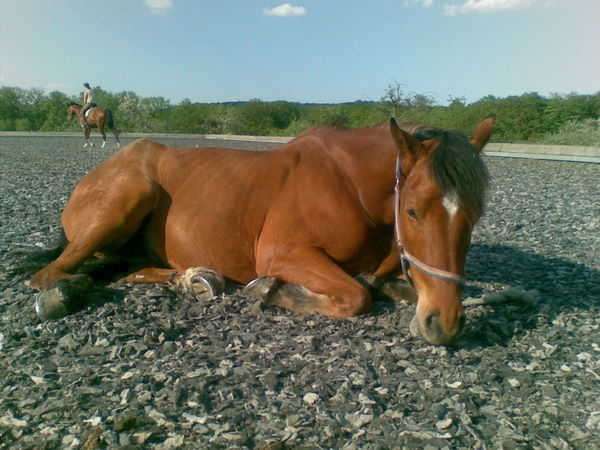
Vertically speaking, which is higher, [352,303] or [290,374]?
[352,303]

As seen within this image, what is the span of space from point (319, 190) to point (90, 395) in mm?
2270

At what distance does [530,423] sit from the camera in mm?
2545

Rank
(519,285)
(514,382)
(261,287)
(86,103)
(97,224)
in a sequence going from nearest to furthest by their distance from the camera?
(514,382) < (261,287) < (97,224) < (519,285) < (86,103)

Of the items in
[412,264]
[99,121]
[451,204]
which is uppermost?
[99,121]

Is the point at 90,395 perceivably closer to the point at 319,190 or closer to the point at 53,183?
the point at 319,190

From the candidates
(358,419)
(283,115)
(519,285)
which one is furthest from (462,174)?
(283,115)

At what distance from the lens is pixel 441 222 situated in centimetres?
319

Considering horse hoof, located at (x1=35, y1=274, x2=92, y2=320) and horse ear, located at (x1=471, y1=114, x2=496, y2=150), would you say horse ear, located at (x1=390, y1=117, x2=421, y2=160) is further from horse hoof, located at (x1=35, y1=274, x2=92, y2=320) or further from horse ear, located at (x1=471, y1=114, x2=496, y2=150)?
horse hoof, located at (x1=35, y1=274, x2=92, y2=320)

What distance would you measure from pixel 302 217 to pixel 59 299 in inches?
75.5

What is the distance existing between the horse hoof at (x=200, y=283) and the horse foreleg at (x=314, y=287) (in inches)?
15.0

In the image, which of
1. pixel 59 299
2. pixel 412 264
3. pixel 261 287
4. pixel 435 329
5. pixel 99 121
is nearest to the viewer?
pixel 435 329

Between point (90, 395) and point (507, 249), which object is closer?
point (90, 395)

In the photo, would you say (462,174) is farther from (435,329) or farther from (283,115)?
(283,115)

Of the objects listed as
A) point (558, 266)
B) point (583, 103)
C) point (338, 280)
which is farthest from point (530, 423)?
point (583, 103)
